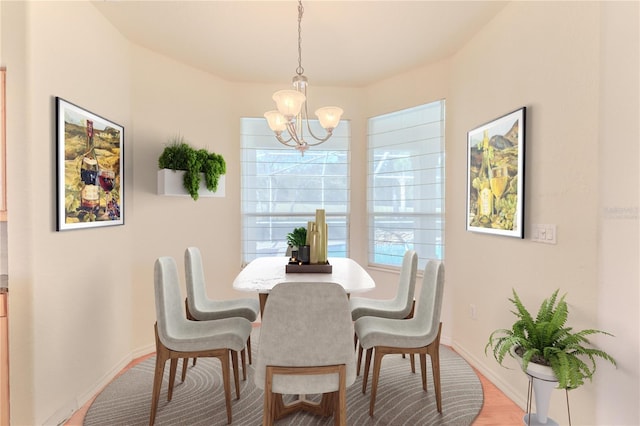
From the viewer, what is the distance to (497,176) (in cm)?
239

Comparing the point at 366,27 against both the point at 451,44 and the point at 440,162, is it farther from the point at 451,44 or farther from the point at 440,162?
the point at 440,162

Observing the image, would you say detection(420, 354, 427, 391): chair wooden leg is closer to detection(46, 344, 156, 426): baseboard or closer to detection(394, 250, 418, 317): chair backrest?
detection(394, 250, 418, 317): chair backrest

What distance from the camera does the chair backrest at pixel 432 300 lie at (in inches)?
79.4

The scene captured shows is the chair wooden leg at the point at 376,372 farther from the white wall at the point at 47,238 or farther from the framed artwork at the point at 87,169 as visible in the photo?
the framed artwork at the point at 87,169

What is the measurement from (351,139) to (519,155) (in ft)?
6.26

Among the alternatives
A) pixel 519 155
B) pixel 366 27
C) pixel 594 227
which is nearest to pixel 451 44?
pixel 366 27

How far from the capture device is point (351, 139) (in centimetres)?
374

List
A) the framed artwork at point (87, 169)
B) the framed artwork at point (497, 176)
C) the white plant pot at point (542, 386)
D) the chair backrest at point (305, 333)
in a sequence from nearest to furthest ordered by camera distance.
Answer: the chair backrest at point (305, 333) < the white plant pot at point (542, 386) < the framed artwork at point (87, 169) < the framed artwork at point (497, 176)

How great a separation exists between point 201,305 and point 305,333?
1304mm

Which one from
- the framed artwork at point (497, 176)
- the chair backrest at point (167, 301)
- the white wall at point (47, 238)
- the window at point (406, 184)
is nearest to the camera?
the white wall at point (47, 238)

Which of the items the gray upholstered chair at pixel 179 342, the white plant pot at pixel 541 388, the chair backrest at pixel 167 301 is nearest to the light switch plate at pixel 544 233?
the white plant pot at pixel 541 388

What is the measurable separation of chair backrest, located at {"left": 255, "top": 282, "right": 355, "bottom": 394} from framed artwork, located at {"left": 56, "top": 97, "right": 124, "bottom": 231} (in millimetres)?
1474

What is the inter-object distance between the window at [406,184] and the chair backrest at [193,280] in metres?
1.88

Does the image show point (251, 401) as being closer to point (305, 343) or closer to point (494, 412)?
point (305, 343)
